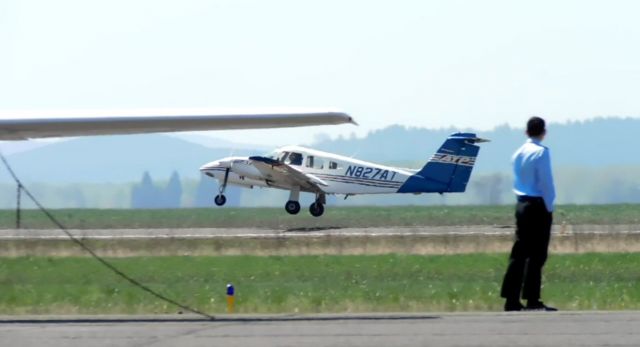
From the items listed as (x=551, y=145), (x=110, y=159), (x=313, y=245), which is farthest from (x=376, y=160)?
(x=313, y=245)

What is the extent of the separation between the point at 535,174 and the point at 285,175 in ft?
121

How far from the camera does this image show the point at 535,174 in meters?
12.7

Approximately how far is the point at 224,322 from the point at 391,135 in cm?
12289

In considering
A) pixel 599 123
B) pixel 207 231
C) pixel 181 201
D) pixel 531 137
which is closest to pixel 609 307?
pixel 531 137

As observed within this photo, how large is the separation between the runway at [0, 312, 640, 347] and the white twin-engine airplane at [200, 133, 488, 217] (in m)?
36.8

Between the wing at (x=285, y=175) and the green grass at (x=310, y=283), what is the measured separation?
72.9ft

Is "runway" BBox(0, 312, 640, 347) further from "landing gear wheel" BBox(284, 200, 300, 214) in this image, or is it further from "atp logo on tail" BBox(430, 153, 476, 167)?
"landing gear wheel" BBox(284, 200, 300, 214)

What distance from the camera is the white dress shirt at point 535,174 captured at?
12.6 metres

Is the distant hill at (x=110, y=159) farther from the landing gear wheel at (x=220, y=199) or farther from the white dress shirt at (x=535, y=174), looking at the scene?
the white dress shirt at (x=535, y=174)

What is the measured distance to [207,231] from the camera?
134ft

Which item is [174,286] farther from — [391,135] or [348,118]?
[391,135]

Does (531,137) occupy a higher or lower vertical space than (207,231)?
higher

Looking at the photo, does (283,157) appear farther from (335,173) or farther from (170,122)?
(170,122)

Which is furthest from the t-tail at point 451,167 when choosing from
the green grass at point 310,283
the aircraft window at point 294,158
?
the green grass at point 310,283
